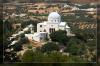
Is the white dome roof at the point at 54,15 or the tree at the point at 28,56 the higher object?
the white dome roof at the point at 54,15

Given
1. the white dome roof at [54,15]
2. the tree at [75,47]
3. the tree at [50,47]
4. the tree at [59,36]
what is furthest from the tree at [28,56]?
the white dome roof at [54,15]

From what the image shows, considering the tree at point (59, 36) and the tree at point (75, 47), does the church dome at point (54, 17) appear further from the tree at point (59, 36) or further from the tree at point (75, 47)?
the tree at point (75, 47)

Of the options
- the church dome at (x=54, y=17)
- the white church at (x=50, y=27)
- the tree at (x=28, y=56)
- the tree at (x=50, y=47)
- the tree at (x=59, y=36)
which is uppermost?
the church dome at (x=54, y=17)

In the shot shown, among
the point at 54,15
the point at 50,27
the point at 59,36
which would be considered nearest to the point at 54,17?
the point at 54,15

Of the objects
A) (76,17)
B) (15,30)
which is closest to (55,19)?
(76,17)

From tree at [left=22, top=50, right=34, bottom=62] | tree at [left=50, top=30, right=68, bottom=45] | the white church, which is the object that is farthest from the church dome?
tree at [left=22, top=50, right=34, bottom=62]

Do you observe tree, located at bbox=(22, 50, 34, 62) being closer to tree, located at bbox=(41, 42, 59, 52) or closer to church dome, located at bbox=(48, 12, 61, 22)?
tree, located at bbox=(41, 42, 59, 52)

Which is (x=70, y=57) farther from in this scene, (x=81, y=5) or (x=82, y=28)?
(x=81, y=5)
